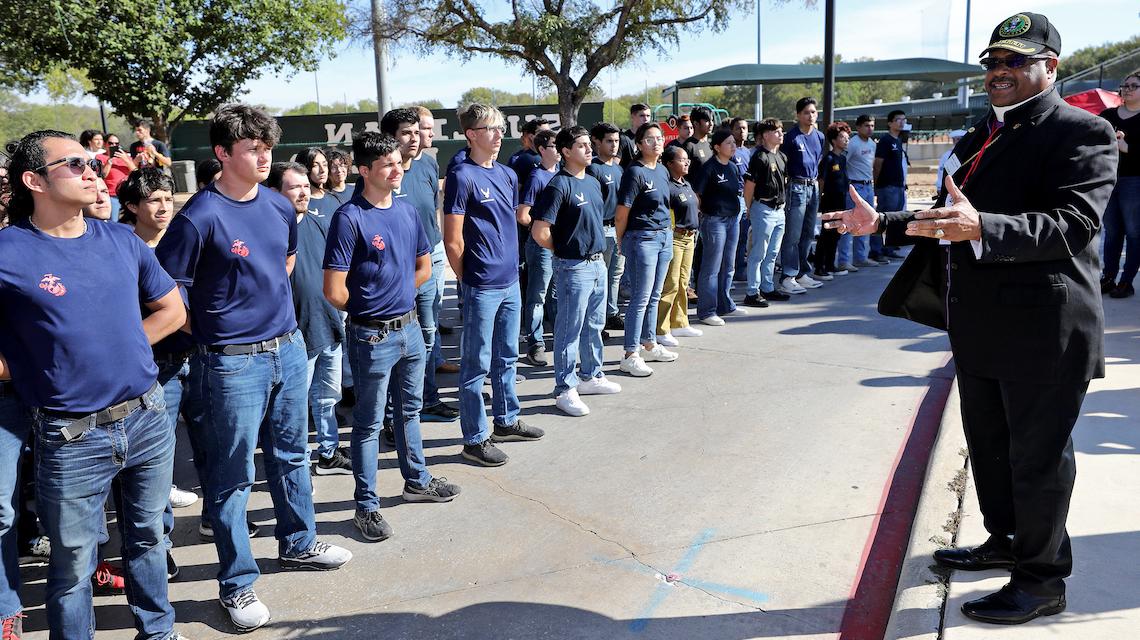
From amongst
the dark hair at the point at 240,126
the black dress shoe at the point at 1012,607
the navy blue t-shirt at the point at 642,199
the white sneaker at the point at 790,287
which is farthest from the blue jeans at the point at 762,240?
the dark hair at the point at 240,126

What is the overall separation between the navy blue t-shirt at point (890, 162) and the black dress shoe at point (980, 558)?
870cm

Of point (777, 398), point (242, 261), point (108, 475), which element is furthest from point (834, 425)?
point (108, 475)

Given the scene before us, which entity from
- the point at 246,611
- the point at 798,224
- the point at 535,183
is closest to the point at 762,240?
the point at 798,224

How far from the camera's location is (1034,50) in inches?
117

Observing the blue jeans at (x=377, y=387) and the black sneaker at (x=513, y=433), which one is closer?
the blue jeans at (x=377, y=387)

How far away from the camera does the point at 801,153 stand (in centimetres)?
978

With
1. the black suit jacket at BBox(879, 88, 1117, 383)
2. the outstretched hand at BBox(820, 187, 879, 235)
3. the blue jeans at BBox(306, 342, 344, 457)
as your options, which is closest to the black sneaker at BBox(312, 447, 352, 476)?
the blue jeans at BBox(306, 342, 344, 457)

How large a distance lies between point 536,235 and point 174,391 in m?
2.66

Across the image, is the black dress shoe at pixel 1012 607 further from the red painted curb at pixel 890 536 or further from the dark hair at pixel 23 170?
the dark hair at pixel 23 170

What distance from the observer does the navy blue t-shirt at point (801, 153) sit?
9.81m

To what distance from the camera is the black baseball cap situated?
2.99 m

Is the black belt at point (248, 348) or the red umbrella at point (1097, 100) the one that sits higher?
the red umbrella at point (1097, 100)

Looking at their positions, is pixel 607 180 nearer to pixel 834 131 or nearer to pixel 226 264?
pixel 834 131

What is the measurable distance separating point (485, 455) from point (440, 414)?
3.57 feet
